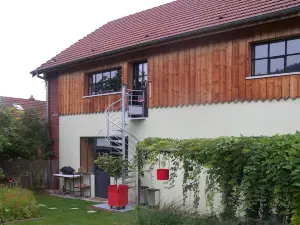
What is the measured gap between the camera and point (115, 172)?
10430mm

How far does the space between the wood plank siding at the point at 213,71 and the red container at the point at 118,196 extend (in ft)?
9.35

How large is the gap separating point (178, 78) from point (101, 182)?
528cm

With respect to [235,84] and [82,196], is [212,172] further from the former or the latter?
[82,196]

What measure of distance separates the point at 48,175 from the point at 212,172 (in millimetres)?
11045

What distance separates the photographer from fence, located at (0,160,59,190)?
1540 centimetres

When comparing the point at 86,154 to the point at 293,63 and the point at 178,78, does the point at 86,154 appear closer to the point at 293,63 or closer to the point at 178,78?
the point at 178,78

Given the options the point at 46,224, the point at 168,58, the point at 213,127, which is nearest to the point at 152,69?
the point at 168,58

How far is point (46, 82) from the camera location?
16641 mm

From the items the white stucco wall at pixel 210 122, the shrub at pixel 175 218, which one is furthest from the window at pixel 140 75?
the shrub at pixel 175 218

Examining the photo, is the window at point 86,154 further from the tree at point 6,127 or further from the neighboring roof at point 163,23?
the neighboring roof at point 163,23

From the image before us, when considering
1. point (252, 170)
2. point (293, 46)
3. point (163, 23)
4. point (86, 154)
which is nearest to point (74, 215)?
point (86, 154)

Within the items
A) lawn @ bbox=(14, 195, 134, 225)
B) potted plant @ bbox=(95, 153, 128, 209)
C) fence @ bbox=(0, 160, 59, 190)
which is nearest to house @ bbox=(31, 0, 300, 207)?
fence @ bbox=(0, 160, 59, 190)

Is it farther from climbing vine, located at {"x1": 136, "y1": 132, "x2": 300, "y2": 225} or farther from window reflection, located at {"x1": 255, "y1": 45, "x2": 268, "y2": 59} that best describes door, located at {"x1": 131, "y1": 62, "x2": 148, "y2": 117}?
climbing vine, located at {"x1": 136, "y1": 132, "x2": 300, "y2": 225}

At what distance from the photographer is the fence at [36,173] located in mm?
15398
